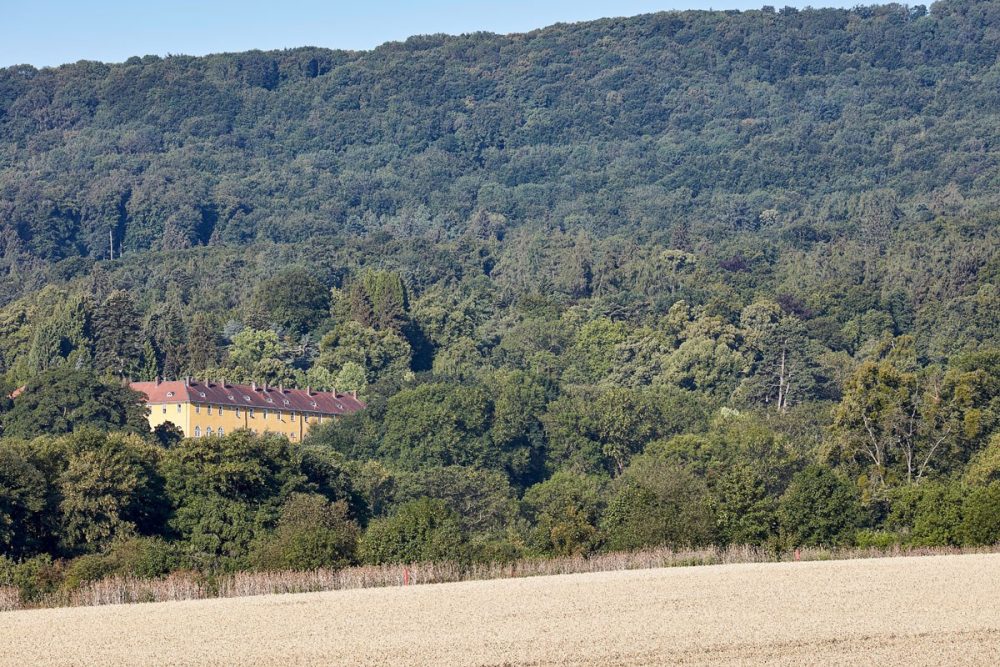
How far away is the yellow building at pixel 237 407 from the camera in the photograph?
139 m

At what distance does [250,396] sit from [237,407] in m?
3.14

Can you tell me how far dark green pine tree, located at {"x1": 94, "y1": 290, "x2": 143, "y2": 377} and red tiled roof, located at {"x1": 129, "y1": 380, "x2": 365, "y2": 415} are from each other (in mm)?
15969

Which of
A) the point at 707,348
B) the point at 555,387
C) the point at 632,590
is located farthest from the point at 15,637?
the point at 707,348

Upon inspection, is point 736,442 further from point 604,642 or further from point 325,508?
point 604,642

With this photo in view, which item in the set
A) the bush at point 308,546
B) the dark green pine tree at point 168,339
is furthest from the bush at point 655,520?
the dark green pine tree at point 168,339

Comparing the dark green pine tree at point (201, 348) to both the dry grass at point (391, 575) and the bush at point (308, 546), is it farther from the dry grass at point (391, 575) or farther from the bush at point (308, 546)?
the dry grass at point (391, 575)

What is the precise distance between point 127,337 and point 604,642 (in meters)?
129

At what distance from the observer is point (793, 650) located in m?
42.7

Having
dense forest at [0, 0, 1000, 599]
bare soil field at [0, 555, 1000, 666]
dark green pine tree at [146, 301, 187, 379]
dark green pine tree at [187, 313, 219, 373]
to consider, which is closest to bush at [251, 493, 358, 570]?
dense forest at [0, 0, 1000, 599]

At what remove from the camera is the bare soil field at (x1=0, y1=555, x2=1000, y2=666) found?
4256 cm

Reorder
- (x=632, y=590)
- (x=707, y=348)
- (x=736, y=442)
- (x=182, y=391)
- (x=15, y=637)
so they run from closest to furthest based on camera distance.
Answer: (x=15, y=637) → (x=632, y=590) → (x=736, y=442) → (x=182, y=391) → (x=707, y=348)

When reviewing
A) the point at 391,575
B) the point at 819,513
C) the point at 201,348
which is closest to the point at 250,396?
the point at 201,348

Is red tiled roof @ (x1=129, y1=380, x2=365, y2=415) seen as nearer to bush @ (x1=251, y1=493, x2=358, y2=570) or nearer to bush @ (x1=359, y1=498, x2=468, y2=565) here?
bush @ (x1=251, y1=493, x2=358, y2=570)

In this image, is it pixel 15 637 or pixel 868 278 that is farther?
pixel 868 278
